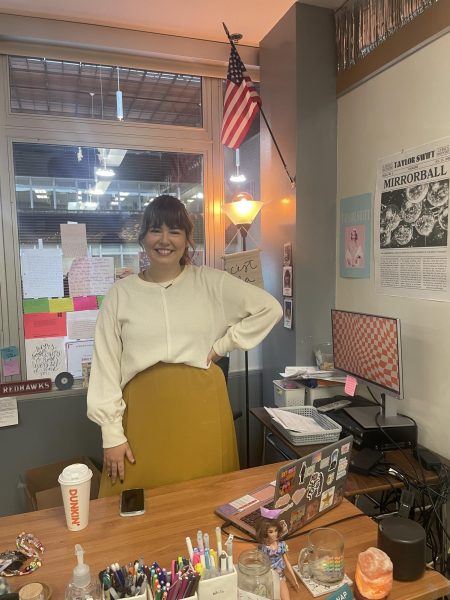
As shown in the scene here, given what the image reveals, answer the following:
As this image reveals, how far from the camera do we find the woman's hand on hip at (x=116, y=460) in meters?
1.49

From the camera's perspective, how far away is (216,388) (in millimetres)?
1614

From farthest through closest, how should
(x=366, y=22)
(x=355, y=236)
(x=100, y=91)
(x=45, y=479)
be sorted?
(x=100, y=91)
(x=45, y=479)
(x=355, y=236)
(x=366, y=22)

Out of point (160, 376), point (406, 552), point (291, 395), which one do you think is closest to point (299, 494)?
point (406, 552)

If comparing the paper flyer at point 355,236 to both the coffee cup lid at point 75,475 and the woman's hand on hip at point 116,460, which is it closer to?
the woman's hand on hip at point 116,460

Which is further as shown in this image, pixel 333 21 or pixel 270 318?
pixel 333 21

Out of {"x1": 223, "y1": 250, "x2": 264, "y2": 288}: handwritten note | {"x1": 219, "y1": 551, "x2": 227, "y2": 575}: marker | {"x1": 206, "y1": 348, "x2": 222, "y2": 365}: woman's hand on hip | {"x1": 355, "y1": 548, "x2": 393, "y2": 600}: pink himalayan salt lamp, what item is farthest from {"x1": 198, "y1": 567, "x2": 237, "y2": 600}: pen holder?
{"x1": 223, "y1": 250, "x2": 264, "y2": 288}: handwritten note

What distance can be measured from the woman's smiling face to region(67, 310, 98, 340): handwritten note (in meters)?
1.30

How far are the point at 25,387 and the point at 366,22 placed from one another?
8.76 ft

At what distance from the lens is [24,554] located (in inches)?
42.3

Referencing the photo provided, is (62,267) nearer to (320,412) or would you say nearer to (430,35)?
(320,412)

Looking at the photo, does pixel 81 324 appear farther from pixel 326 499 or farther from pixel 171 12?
pixel 326 499

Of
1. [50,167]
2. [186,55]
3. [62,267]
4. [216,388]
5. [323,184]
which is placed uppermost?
[186,55]

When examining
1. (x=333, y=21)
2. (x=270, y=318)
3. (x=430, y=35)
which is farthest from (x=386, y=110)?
(x=270, y=318)

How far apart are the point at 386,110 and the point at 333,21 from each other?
0.75m
